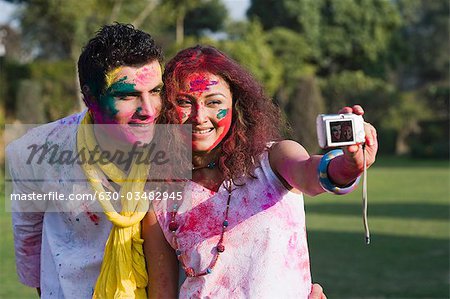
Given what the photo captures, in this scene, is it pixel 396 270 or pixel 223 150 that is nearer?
pixel 223 150

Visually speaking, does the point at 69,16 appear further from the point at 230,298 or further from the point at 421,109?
the point at 230,298

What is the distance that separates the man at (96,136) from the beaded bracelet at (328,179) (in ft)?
2.64

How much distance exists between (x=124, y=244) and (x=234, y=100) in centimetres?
70

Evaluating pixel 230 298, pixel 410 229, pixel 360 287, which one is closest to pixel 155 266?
pixel 230 298

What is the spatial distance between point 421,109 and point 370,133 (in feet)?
116

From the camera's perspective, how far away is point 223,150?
3.06m

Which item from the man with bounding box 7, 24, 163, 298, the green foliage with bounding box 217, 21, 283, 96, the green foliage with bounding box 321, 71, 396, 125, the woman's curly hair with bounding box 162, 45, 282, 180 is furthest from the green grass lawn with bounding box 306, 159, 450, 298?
the green foliage with bounding box 321, 71, 396, 125

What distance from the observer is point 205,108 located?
10.0 feet

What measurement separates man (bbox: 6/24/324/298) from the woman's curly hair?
0.11 m

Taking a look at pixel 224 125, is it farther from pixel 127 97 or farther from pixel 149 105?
pixel 127 97

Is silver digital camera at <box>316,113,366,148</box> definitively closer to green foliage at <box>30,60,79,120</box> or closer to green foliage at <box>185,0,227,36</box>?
green foliage at <box>30,60,79,120</box>

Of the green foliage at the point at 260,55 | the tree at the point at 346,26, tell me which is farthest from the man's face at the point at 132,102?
the tree at the point at 346,26

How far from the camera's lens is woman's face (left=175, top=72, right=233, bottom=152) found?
304cm

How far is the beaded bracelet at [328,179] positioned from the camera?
2.63m
